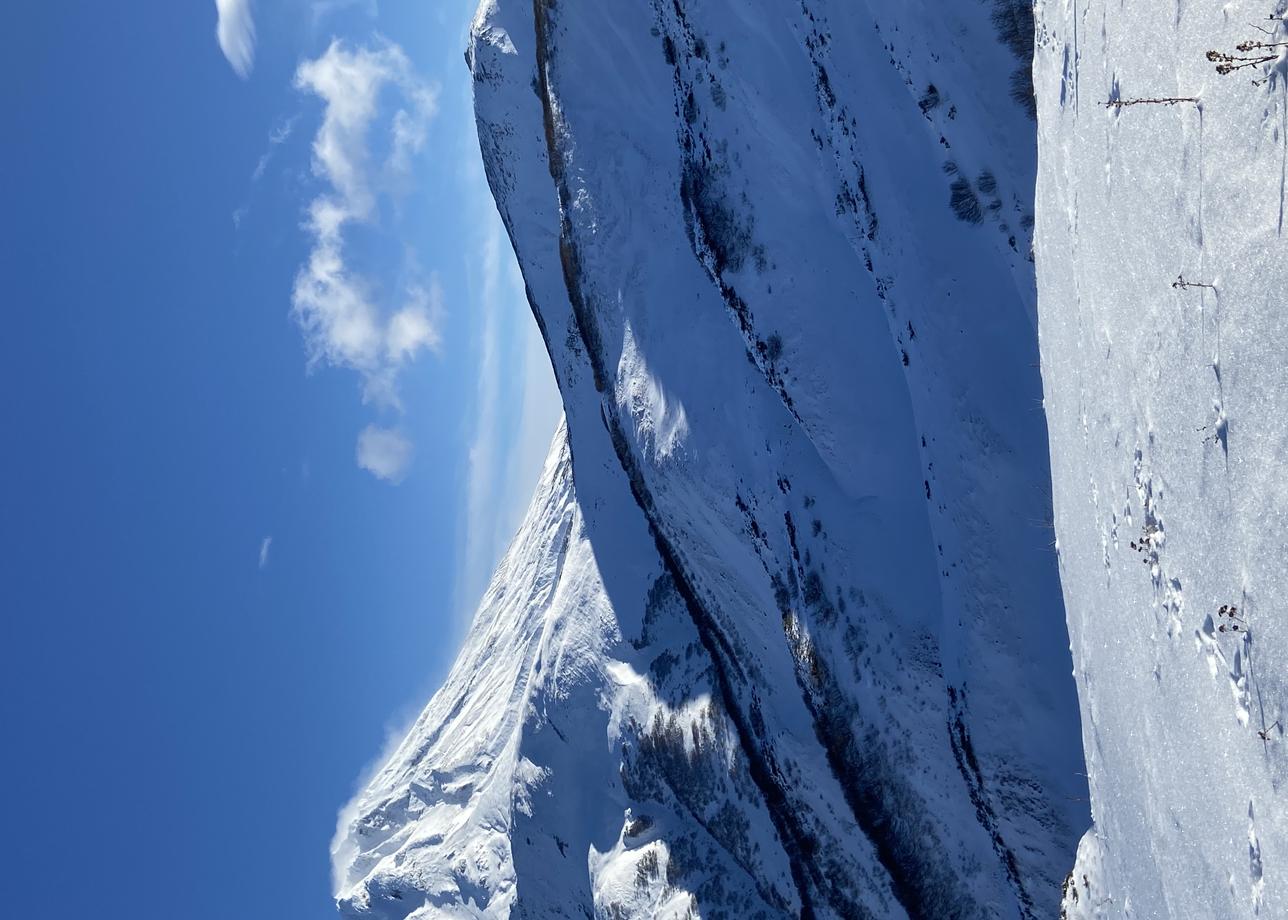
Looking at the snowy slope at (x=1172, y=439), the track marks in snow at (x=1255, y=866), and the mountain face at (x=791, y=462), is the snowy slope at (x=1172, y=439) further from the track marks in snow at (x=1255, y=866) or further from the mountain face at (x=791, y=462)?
the mountain face at (x=791, y=462)

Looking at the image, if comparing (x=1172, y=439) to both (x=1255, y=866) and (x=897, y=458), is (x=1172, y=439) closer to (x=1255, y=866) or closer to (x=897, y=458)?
(x=1255, y=866)

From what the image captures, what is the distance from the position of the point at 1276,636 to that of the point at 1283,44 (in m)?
3.89

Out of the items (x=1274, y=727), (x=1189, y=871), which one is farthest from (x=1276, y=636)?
(x=1189, y=871)

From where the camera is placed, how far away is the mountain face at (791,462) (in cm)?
1233

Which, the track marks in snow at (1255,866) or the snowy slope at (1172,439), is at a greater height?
the snowy slope at (1172,439)

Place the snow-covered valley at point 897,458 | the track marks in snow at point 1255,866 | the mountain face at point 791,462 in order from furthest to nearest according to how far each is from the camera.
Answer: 1. the mountain face at point 791,462
2. the snow-covered valley at point 897,458
3. the track marks in snow at point 1255,866

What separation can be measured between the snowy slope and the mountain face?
517mm

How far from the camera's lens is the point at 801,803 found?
15766 millimetres

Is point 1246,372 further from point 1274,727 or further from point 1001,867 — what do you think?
point 1001,867

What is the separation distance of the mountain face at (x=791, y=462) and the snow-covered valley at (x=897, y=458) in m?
0.07

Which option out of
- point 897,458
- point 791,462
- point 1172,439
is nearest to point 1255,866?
point 1172,439

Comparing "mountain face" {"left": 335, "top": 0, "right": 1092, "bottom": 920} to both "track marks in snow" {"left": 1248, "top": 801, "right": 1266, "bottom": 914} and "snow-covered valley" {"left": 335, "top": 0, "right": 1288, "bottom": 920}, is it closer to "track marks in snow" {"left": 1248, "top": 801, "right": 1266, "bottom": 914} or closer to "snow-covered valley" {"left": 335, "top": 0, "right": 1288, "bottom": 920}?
"snow-covered valley" {"left": 335, "top": 0, "right": 1288, "bottom": 920}

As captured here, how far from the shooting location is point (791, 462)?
1536 centimetres

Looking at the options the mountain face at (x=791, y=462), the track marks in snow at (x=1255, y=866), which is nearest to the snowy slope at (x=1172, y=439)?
the track marks in snow at (x=1255, y=866)
